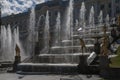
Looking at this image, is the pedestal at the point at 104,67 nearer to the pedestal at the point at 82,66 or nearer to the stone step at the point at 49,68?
the pedestal at the point at 82,66

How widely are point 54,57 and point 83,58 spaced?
6.17m

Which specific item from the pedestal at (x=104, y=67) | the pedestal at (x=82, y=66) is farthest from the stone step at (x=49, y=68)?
the pedestal at (x=104, y=67)

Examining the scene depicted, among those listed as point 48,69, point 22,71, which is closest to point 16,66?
point 22,71

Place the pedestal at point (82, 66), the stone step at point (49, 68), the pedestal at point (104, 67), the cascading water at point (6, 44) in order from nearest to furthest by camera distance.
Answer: the pedestal at point (104, 67), the pedestal at point (82, 66), the stone step at point (49, 68), the cascading water at point (6, 44)

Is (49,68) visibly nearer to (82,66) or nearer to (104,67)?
(82,66)

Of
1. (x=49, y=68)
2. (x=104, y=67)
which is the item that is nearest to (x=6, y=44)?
(x=49, y=68)

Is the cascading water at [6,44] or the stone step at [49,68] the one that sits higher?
the cascading water at [6,44]

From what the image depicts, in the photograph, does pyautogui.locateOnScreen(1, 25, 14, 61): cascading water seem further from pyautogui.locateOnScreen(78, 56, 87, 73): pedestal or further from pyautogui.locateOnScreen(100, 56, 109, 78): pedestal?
pyautogui.locateOnScreen(100, 56, 109, 78): pedestal

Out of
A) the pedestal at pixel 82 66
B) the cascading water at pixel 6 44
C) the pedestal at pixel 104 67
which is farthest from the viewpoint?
the cascading water at pixel 6 44

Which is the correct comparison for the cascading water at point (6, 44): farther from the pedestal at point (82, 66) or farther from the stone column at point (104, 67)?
the stone column at point (104, 67)

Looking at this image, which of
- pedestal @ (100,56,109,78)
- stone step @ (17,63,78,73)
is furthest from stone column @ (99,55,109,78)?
stone step @ (17,63,78,73)

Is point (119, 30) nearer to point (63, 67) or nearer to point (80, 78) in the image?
point (63, 67)

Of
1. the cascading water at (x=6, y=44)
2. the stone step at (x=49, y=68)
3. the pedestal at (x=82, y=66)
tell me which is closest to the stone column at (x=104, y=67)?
the pedestal at (x=82, y=66)

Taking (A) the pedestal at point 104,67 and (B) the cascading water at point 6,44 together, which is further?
(B) the cascading water at point 6,44
